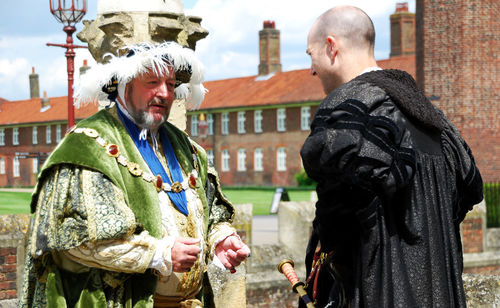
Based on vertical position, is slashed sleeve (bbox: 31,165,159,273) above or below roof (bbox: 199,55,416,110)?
below

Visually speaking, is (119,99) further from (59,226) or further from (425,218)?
(425,218)

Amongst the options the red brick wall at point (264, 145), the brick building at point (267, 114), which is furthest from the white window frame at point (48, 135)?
the red brick wall at point (264, 145)

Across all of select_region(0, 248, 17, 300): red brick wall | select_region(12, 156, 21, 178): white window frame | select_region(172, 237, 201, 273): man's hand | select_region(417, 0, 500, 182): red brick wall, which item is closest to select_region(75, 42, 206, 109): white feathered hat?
select_region(172, 237, 201, 273): man's hand

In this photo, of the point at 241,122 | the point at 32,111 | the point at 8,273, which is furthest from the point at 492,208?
the point at 32,111

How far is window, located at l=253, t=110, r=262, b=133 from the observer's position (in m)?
54.9

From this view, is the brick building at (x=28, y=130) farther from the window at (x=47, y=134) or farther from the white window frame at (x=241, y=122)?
the white window frame at (x=241, y=122)

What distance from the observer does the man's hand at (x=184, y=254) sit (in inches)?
133

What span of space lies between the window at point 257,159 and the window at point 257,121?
1413 millimetres

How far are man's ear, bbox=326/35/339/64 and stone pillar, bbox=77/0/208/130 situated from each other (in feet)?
5.30

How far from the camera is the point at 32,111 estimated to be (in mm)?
67500

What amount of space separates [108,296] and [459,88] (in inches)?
793

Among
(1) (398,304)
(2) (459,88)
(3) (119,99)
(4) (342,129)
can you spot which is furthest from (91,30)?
(2) (459,88)

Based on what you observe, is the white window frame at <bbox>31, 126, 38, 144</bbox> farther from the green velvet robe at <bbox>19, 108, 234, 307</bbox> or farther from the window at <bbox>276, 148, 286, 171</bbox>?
the green velvet robe at <bbox>19, 108, 234, 307</bbox>

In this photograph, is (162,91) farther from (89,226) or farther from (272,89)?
(272,89)
